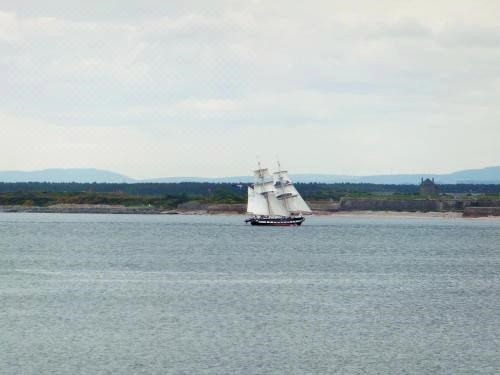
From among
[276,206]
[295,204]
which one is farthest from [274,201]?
[295,204]

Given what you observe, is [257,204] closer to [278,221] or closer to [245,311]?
[278,221]

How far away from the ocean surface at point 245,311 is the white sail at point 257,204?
5991cm

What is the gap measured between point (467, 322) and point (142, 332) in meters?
16.7

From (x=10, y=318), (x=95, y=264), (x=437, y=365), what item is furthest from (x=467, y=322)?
(x=95, y=264)

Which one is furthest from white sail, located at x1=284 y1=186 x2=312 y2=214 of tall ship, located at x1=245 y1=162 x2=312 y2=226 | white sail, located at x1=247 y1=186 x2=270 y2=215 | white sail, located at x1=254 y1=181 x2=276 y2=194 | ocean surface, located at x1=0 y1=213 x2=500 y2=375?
ocean surface, located at x1=0 y1=213 x2=500 y2=375

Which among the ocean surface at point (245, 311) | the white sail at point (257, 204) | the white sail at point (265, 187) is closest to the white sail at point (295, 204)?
the white sail at point (257, 204)

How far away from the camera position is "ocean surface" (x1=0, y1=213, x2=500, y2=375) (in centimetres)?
4244

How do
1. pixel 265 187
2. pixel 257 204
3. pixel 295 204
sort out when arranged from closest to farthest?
pixel 265 187 < pixel 257 204 < pixel 295 204

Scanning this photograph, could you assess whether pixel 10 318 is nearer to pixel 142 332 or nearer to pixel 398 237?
pixel 142 332

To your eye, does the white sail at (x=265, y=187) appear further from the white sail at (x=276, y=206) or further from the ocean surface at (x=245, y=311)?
the ocean surface at (x=245, y=311)

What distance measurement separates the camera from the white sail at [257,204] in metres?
172

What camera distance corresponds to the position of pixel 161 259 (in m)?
97.1

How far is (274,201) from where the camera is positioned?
175750 millimetres

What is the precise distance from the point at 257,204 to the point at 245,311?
11691cm
